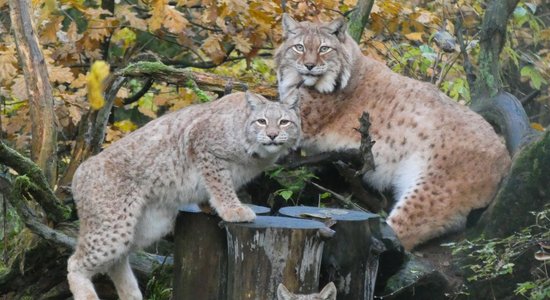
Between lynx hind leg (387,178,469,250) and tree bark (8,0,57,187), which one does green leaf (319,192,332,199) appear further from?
tree bark (8,0,57,187)

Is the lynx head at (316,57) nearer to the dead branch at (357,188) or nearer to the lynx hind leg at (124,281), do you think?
the dead branch at (357,188)

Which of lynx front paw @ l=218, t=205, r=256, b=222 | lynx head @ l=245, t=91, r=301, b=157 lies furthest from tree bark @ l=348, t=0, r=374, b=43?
lynx front paw @ l=218, t=205, r=256, b=222

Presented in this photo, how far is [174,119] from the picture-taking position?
18.7 ft

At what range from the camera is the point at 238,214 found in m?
5.09

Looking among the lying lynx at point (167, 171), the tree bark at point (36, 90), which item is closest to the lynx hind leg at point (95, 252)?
the lying lynx at point (167, 171)

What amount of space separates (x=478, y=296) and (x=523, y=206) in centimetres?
67

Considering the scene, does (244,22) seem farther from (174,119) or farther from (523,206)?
(523,206)

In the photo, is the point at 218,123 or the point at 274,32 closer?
the point at 218,123

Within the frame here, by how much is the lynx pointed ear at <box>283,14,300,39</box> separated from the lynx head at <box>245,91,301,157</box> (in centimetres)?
187

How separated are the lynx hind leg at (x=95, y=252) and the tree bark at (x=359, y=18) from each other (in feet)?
10.9

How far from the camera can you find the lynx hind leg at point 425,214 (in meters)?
6.28

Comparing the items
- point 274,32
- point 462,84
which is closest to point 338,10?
point 274,32

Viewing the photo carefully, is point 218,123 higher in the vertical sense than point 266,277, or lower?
higher

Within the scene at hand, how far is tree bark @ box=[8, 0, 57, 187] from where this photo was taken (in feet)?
21.0
